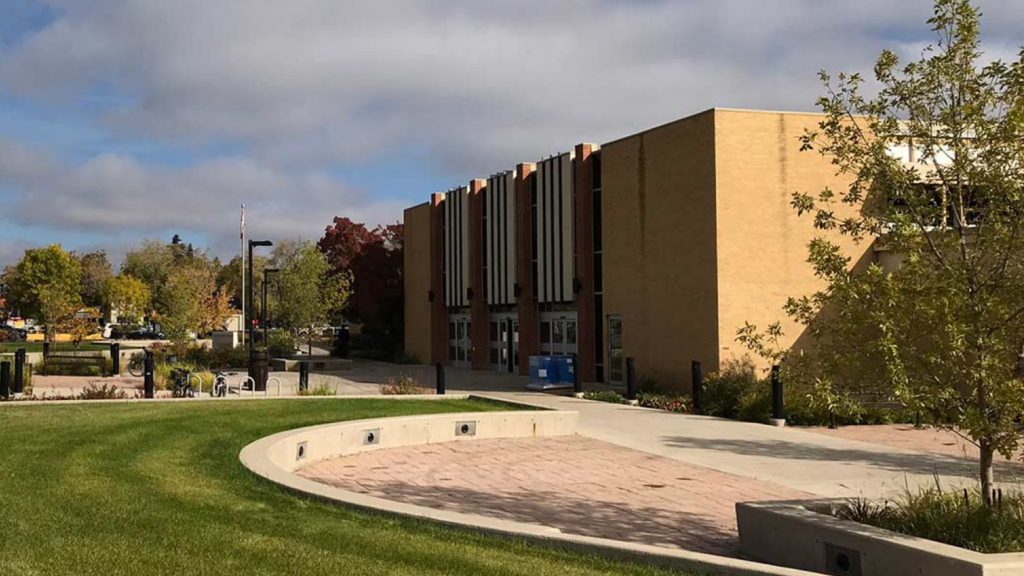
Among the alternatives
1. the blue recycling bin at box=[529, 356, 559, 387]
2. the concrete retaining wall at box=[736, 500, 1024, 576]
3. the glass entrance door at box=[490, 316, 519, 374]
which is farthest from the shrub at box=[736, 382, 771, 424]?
the glass entrance door at box=[490, 316, 519, 374]

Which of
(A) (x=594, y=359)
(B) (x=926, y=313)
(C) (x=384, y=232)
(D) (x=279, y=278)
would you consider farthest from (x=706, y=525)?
(C) (x=384, y=232)

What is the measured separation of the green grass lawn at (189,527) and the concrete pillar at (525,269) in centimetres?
2058

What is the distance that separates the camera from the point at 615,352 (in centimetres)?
2761

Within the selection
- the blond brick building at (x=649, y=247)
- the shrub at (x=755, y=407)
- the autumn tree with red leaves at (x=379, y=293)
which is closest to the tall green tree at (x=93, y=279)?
the autumn tree with red leaves at (x=379, y=293)

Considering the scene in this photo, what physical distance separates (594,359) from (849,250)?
8.76 metres

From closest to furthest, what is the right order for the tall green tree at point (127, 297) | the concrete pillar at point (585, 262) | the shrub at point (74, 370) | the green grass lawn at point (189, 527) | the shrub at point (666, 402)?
1. the green grass lawn at point (189, 527)
2. the shrub at point (666, 402)
3. the concrete pillar at point (585, 262)
4. the shrub at point (74, 370)
5. the tall green tree at point (127, 297)

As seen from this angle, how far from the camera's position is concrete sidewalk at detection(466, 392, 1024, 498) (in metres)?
11.9

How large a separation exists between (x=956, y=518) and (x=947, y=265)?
2.00 metres

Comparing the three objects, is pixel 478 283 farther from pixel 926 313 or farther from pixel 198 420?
pixel 926 313

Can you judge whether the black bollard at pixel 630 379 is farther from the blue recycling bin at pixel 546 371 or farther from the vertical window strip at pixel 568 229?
the vertical window strip at pixel 568 229

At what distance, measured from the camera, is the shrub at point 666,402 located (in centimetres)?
2133

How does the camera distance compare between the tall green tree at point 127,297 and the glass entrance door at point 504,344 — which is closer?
A: the glass entrance door at point 504,344

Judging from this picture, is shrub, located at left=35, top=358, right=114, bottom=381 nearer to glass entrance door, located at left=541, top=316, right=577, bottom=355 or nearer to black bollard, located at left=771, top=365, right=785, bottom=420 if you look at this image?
glass entrance door, located at left=541, top=316, right=577, bottom=355

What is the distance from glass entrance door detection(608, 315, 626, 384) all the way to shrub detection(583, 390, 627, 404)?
2509 millimetres
